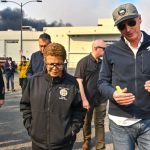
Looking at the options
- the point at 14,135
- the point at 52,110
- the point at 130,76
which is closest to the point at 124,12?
the point at 130,76

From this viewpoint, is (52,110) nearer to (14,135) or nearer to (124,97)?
(124,97)

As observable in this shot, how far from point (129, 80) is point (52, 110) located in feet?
2.33

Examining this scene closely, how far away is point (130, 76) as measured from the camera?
364 centimetres

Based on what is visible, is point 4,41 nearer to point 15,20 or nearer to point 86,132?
point 15,20

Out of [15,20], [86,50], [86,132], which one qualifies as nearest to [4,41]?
[86,50]

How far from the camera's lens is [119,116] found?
3713 mm

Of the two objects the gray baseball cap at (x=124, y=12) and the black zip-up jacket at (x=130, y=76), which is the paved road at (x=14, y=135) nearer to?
the black zip-up jacket at (x=130, y=76)

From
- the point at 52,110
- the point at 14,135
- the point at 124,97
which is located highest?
the point at 124,97

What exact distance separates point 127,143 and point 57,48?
1.01 meters

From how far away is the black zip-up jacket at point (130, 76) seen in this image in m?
3.62

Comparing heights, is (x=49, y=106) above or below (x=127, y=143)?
above

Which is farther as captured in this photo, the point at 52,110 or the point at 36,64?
the point at 36,64

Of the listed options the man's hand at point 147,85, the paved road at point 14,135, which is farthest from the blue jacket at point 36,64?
the man's hand at point 147,85

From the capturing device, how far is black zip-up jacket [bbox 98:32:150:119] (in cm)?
362
